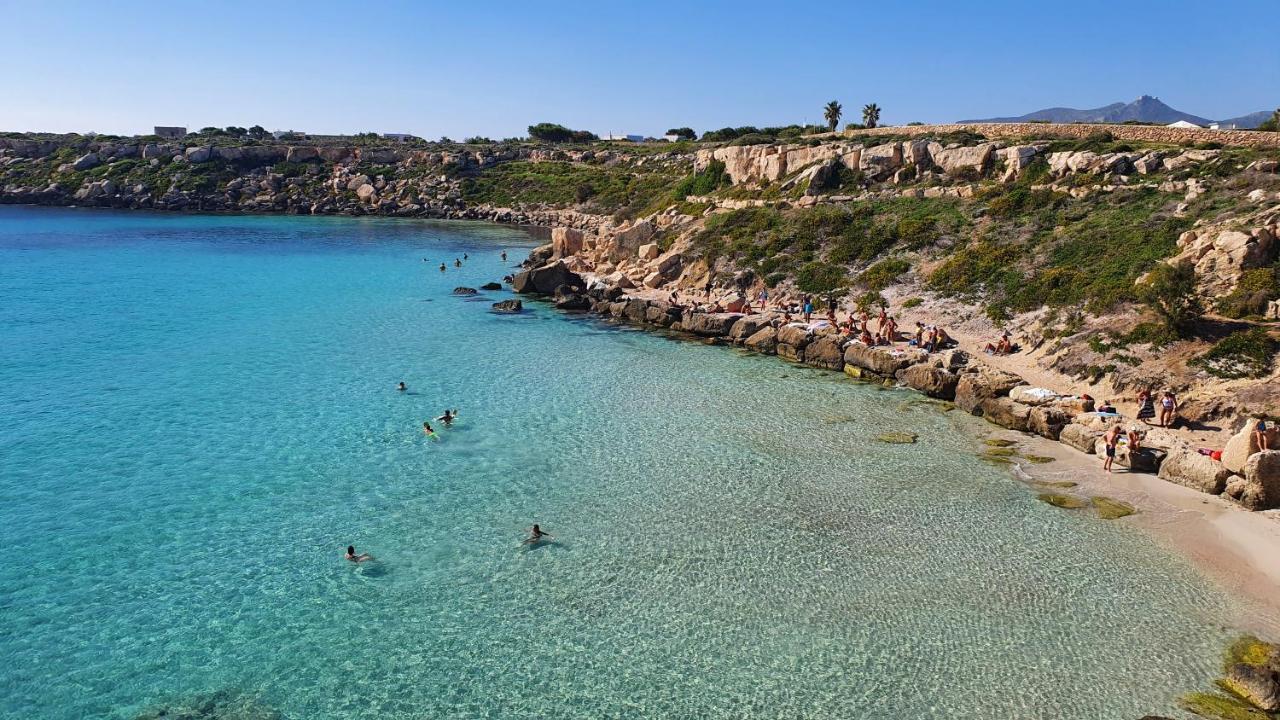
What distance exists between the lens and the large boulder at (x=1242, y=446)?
20000 millimetres

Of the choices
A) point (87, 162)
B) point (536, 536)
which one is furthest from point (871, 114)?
point (87, 162)

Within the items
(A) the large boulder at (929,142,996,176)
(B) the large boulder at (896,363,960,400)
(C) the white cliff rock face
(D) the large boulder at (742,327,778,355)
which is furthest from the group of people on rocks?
Result: (A) the large boulder at (929,142,996,176)

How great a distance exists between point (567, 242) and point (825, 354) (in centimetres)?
2997

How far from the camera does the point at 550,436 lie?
81.6 feet

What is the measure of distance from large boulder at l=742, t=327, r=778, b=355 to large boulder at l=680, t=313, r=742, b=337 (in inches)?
A: 76.6

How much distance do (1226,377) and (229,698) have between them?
2917 cm

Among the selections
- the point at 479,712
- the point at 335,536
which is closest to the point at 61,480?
the point at 335,536

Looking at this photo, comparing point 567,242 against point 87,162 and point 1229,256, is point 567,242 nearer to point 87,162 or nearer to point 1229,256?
point 1229,256

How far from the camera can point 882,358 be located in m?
31.5

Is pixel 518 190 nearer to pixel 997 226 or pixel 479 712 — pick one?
pixel 997 226

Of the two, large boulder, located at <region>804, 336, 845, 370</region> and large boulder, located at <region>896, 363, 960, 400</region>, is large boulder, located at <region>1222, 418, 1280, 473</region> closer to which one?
large boulder, located at <region>896, 363, 960, 400</region>

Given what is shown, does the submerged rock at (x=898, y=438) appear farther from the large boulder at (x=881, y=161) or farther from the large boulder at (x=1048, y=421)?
the large boulder at (x=881, y=161)

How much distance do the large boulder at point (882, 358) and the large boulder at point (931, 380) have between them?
71 cm

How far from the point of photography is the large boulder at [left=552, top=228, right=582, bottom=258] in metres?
58.3
